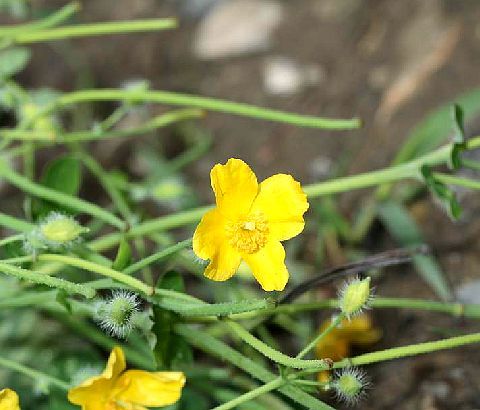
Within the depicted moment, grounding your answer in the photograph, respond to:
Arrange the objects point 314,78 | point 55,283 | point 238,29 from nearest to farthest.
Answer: point 55,283
point 314,78
point 238,29

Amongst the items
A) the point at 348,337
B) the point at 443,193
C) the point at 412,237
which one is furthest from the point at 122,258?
the point at 412,237

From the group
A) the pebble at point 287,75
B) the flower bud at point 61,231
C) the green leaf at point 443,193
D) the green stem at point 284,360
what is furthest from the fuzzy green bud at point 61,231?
the pebble at point 287,75

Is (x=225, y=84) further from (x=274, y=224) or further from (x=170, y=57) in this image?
(x=274, y=224)

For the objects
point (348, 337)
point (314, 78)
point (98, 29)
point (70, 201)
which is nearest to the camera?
point (70, 201)

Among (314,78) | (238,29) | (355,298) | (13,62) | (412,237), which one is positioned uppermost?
(238,29)

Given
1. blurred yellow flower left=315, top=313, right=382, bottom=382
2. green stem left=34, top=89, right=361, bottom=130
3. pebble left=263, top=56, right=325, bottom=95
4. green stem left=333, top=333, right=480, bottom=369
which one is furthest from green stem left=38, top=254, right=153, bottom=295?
pebble left=263, top=56, right=325, bottom=95

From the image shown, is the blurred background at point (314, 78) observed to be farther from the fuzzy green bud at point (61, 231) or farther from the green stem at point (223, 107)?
the fuzzy green bud at point (61, 231)

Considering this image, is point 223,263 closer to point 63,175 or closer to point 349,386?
point 349,386
